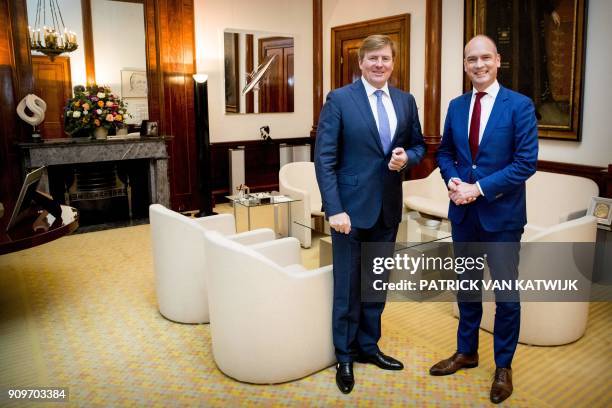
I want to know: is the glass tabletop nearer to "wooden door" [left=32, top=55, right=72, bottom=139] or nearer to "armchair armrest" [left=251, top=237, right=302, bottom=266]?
"armchair armrest" [left=251, top=237, right=302, bottom=266]

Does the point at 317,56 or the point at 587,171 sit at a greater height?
the point at 317,56

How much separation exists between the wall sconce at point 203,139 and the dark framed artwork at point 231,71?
0.77 m

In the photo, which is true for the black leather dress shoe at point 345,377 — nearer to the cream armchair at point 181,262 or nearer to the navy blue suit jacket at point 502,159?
the navy blue suit jacket at point 502,159

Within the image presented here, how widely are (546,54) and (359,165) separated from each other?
297 centimetres

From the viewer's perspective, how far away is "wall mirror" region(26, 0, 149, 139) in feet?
18.7

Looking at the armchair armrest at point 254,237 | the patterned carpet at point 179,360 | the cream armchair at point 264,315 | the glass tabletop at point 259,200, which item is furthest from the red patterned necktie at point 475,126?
the glass tabletop at point 259,200

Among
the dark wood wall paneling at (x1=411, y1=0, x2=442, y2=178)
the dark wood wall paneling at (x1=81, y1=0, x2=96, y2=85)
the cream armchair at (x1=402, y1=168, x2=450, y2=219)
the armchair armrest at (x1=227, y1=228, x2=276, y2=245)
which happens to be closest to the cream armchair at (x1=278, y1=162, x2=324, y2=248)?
the cream armchair at (x1=402, y1=168, x2=450, y2=219)

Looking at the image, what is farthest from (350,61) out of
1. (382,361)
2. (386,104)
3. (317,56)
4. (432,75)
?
(382,361)

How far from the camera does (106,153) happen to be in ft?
19.2

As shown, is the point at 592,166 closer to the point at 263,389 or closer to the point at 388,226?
the point at 388,226

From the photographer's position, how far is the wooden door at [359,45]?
20.8ft

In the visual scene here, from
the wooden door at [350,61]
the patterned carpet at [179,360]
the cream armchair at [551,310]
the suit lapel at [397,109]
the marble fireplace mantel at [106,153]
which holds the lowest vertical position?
the patterned carpet at [179,360]

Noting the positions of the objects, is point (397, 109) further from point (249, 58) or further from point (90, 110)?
point (249, 58)

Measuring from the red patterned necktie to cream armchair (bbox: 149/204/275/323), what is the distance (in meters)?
1.45
